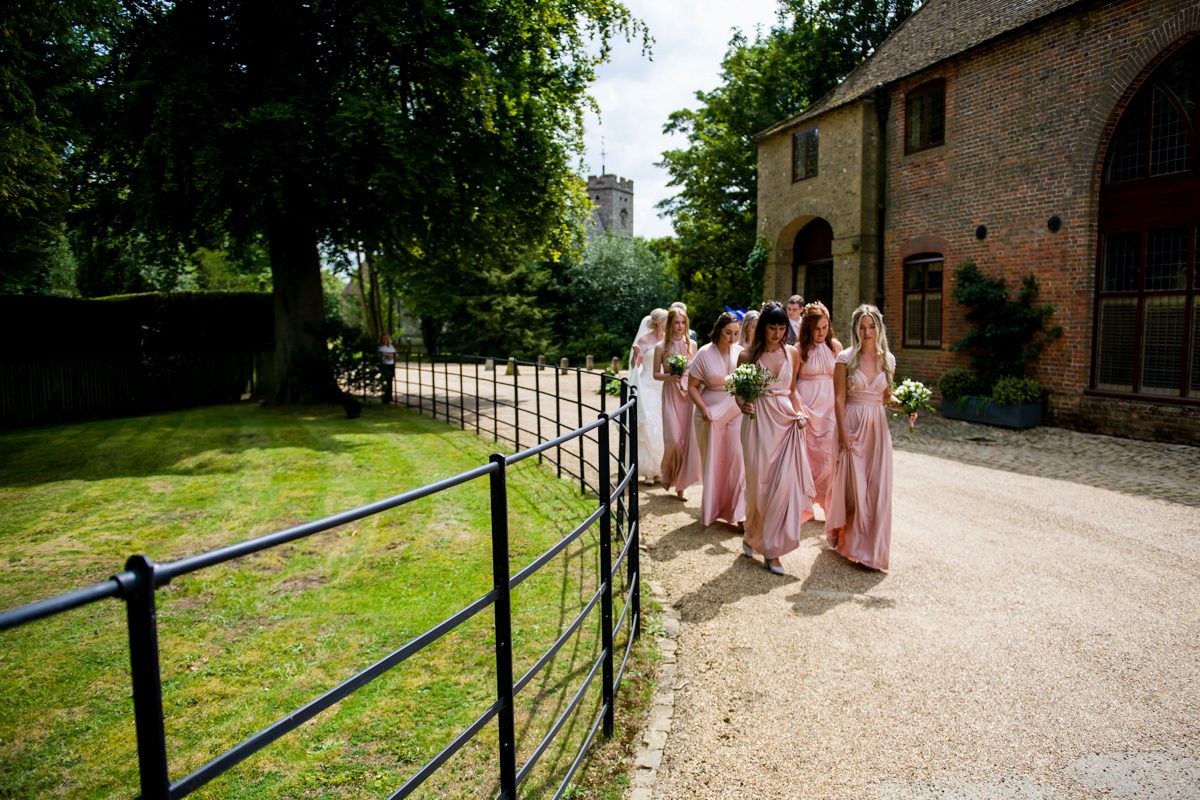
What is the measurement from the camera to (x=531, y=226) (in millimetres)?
19094

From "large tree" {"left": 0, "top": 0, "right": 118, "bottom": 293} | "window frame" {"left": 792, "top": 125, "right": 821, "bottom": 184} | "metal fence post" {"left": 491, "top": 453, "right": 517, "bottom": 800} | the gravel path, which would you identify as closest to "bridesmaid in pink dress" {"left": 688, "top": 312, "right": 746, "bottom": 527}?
the gravel path

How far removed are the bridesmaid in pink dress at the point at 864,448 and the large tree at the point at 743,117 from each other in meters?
23.0

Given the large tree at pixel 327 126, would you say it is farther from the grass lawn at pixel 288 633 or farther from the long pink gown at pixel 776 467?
the long pink gown at pixel 776 467

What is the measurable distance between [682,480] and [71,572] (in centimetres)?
602

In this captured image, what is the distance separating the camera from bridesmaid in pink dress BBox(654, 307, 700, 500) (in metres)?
8.62

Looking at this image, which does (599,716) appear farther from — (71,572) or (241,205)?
(241,205)

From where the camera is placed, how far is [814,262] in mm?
22062

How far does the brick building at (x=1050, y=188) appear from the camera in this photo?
1221 cm

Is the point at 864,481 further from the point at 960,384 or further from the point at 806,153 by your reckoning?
the point at 806,153

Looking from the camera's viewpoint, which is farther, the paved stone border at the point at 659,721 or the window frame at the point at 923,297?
the window frame at the point at 923,297

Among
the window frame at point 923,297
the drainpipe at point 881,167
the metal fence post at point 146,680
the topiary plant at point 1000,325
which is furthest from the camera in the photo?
the drainpipe at point 881,167

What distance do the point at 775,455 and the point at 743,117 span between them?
28.0 metres

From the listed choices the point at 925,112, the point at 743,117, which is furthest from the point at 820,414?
the point at 743,117

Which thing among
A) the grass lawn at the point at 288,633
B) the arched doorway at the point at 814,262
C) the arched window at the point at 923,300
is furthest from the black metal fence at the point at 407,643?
the arched doorway at the point at 814,262
